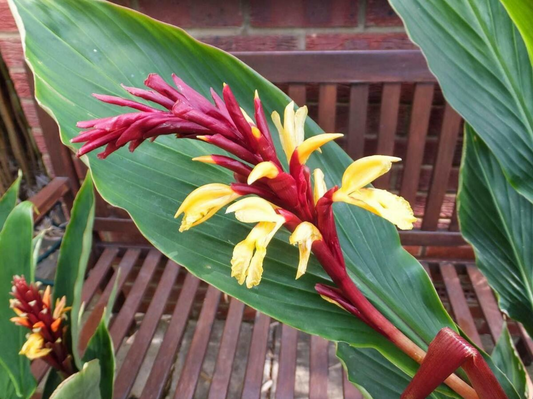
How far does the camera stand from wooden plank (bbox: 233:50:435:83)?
826mm

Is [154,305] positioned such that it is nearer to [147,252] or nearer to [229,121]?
[147,252]

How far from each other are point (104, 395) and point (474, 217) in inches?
24.2

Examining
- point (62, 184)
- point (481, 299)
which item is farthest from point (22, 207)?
point (481, 299)

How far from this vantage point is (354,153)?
0.94m

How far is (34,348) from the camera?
1.81 ft

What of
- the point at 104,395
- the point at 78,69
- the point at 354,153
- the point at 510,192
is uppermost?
the point at 78,69

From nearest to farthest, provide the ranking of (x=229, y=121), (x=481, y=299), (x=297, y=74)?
1. (x=229, y=121)
2. (x=297, y=74)
3. (x=481, y=299)

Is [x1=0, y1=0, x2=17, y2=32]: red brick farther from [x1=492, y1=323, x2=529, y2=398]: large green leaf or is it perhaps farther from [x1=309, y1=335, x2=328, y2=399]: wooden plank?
[x1=492, y1=323, x2=529, y2=398]: large green leaf

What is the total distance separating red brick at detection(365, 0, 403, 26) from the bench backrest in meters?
0.12

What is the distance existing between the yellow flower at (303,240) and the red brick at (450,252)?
3.10 ft

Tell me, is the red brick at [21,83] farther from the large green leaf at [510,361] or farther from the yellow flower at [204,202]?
the large green leaf at [510,361]

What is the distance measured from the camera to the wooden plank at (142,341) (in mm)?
819

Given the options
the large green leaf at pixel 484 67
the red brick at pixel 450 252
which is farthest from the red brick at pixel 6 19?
the red brick at pixel 450 252

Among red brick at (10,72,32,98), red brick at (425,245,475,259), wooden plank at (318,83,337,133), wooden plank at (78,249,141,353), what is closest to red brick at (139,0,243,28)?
wooden plank at (318,83,337,133)
